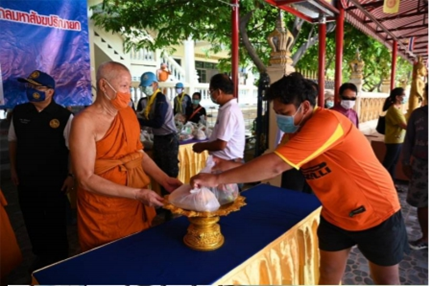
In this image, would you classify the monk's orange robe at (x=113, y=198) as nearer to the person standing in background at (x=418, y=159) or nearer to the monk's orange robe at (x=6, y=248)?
the monk's orange robe at (x=6, y=248)

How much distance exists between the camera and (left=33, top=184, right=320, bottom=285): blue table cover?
1145mm

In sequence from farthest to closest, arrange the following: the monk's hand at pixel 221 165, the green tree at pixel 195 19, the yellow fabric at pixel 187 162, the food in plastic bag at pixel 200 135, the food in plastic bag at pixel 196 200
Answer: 1. the green tree at pixel 195 19
2. the food in plastic bag at pixel 200 135
3. the yellow fabric at pixel 187 162
4. the monk's hand at pixel 221 165
5. the food in plastic bag at pixel 196 200

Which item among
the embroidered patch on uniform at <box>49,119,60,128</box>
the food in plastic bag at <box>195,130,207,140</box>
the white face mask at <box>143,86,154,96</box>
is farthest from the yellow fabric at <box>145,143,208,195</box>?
the embroidered patch on uniform at <box>49,119,60,128</box>

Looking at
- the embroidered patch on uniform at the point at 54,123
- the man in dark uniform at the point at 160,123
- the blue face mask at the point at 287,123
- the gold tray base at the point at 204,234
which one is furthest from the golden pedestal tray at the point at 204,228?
the man in dark uniform at the point at 160,123

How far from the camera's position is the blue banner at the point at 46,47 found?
8.82 feet

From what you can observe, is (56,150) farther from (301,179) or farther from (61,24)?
(301,179)

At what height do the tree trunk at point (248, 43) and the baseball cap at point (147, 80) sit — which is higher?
the tree trunk at point (248, 43)

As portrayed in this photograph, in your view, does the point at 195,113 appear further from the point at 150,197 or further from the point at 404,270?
the point at 150,197

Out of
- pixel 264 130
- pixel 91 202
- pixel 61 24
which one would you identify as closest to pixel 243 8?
pixel 264 130

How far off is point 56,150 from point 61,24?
1515 mm

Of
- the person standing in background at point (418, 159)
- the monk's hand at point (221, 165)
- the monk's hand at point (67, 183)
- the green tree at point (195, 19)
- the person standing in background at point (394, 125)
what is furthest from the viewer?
the green tree at point (195, 19)

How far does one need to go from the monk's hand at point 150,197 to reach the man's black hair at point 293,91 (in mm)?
728

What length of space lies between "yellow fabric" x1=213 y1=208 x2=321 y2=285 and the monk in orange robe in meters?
0.48

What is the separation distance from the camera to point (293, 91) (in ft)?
4.48
